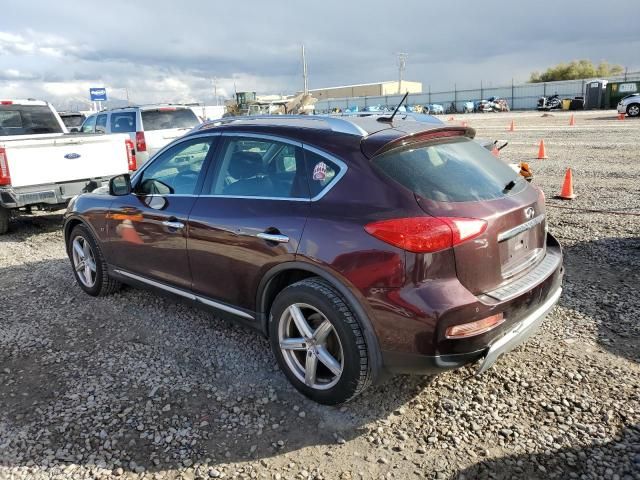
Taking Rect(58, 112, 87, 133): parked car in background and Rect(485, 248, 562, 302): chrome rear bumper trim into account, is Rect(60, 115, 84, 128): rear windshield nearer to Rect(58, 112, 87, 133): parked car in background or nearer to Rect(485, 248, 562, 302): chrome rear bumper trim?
Rect(58, 112, 87, 133): parked car in background

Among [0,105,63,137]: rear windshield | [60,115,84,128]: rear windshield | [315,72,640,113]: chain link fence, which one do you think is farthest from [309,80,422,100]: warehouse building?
[0,105,63,137]: rear windshield

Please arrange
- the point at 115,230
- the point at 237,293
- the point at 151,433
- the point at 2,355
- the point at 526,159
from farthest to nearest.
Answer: the point at 526,159 → the point at 115,230 → the point at 2,355 → the point at 237,293 → the point at 151,433

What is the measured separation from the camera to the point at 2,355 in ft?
13.1

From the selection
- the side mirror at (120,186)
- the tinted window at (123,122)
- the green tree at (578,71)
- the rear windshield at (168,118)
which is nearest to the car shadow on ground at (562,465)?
the side mirror at (120,186)

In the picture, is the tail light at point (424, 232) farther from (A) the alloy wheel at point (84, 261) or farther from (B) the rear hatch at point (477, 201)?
(A) the alloy wheel at point (84, 261)

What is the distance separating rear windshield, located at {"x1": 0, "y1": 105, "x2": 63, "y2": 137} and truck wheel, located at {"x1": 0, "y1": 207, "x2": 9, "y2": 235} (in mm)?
2019

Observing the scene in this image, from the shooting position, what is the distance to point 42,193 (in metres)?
7.39

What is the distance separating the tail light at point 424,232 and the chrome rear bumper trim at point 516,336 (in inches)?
24.7

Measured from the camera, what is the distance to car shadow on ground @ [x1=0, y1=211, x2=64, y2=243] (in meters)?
8.02

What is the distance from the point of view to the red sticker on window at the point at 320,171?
3.06 metres

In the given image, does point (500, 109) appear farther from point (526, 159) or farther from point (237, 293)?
point (237, 293)

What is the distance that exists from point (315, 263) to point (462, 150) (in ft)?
4.20

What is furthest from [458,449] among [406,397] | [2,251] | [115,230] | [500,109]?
[500,109]

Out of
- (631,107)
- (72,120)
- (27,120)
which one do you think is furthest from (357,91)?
(27,120)
